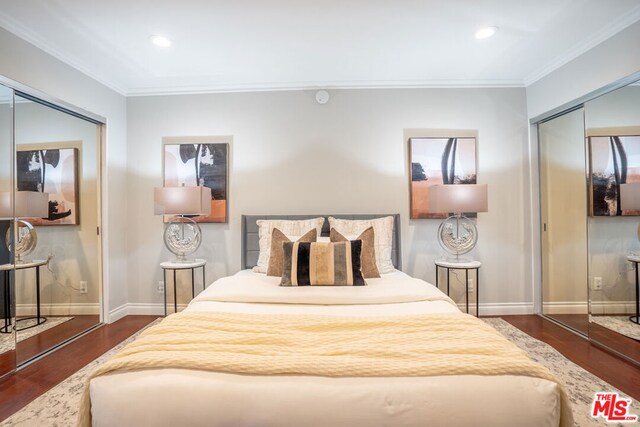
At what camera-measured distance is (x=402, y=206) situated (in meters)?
3.62

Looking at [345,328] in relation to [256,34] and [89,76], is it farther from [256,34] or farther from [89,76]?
[89,76]

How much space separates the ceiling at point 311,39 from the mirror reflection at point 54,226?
65 cm

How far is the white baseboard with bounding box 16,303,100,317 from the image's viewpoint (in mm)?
2646

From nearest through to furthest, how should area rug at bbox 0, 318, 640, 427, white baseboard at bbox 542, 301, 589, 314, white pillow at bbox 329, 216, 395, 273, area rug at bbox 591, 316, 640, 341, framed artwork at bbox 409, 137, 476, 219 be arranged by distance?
area rug at bbox 0, 318, 640, 427 → area rug at bbox 591, 316, 640, 341 → white pillow at bbox 329, 216, 395, 273 → white baseboard at bbox 542, 301, 589, 314 → framed artwork at bbox 409, 137, 476, 219

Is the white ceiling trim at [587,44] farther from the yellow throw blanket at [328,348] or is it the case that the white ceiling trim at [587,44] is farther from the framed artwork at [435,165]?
the yellow throw blanket at [328,348]

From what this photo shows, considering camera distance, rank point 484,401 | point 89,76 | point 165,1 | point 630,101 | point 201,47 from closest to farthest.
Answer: point 484,401 < point 165,1 < point 630,101 < point 201,47 < point 89,76

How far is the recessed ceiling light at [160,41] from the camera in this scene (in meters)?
2.72

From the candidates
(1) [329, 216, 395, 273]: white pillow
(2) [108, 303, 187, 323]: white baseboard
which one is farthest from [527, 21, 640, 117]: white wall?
(2) [108, 303, 187, 323]: white baseboard

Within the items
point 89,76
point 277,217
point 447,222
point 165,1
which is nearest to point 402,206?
point 447,222

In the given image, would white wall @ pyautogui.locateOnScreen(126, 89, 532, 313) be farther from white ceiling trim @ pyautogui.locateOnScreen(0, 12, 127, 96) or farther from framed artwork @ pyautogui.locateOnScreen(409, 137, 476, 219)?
white ceiling trim @ pyautogui.locateOnScreen(0, 12, 127, 96)

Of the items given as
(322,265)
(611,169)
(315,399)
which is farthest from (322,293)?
(611,169)

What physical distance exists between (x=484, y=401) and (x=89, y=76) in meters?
4.10

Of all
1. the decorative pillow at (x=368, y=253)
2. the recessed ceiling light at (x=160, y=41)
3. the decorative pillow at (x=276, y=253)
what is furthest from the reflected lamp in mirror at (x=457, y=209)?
the recessed ceiling light at (x=160, y=41)

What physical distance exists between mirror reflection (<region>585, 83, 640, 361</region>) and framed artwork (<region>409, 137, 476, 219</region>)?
3.45 ft
